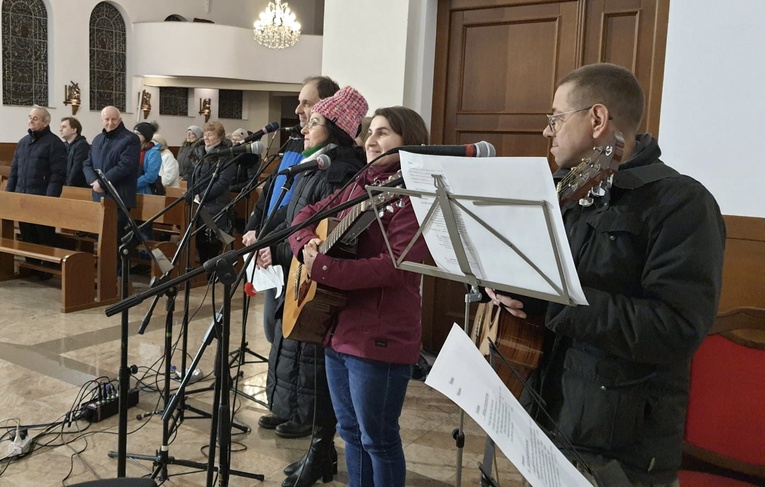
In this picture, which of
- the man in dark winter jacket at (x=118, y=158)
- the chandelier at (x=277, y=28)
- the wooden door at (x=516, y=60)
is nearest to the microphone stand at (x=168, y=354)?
the wooden door at (x=516, y=60)

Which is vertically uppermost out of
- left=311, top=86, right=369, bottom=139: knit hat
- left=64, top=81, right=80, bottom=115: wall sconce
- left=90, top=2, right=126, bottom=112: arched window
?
left=90, top=2, right=126, bottom=112: arched window

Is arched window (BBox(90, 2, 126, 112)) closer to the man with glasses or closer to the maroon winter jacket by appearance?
the maroon winter jacket

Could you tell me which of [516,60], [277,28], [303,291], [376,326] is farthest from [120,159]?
[277,28]

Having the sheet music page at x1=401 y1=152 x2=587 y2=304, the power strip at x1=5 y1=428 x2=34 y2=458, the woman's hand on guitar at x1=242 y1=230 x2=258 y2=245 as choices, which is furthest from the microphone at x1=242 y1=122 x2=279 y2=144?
the power strip at x1=5 y1=428 x2=34 y2=458

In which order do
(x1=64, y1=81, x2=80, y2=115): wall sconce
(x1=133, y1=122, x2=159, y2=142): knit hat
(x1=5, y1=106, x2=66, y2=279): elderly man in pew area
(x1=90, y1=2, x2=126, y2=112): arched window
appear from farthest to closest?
(x1=90, y1=2, x2=126, y2=112): arched window → (x1=64, y1=81, x2=80, y2=115): wall sconce → (x1=133, y1=122, x2=159, y2=142): knit hat → (x1=5, y1=106, x2=66, y2=279): elderly man in pew area

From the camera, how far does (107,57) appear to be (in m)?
13.8

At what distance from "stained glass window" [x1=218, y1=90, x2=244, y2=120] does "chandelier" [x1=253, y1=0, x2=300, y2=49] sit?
324 cm

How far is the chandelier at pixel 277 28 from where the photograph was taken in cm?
1277

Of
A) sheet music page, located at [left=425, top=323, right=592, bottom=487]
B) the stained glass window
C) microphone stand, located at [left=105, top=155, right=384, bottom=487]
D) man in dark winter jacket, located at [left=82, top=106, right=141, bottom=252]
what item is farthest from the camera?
the stained glass window

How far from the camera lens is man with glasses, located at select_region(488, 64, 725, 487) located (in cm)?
129

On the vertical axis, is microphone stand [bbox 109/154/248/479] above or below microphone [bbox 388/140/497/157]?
below

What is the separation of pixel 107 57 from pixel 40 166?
8410 millimetres

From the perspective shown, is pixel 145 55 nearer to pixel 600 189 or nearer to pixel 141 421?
pixel 141 421

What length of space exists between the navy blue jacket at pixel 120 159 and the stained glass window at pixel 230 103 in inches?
401
